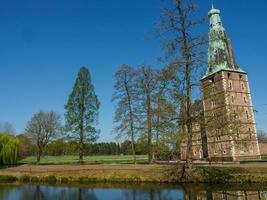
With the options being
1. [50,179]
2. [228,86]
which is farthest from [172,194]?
[228,86]

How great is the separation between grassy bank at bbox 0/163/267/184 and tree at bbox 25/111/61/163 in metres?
19.4

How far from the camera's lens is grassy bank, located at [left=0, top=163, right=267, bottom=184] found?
1995 centimetres

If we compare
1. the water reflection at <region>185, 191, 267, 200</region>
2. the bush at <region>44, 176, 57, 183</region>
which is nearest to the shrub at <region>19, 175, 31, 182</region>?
the bush at <region>44, 176, 57, 183</region>

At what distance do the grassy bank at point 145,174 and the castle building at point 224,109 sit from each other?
1.85 metres

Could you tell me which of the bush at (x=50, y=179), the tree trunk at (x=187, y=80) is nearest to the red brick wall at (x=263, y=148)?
the tree trunk at (x=187, y=80)

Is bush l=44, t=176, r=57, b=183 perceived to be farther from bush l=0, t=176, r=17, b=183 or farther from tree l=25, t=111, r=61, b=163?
tree l=25, t=111, r=61, b=163

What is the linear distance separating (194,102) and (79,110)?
64.3 feet

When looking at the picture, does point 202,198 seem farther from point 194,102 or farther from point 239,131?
point 194,102

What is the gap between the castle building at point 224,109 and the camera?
1861cm

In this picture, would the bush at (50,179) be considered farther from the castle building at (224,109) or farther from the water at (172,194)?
the castle building at (224,109)

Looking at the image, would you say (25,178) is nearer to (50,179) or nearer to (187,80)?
(50,179)

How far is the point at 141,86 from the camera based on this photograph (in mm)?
30422

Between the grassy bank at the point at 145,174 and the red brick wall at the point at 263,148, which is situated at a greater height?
the red brick wall at the point at 263,148

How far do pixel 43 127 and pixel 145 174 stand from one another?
105 ft
